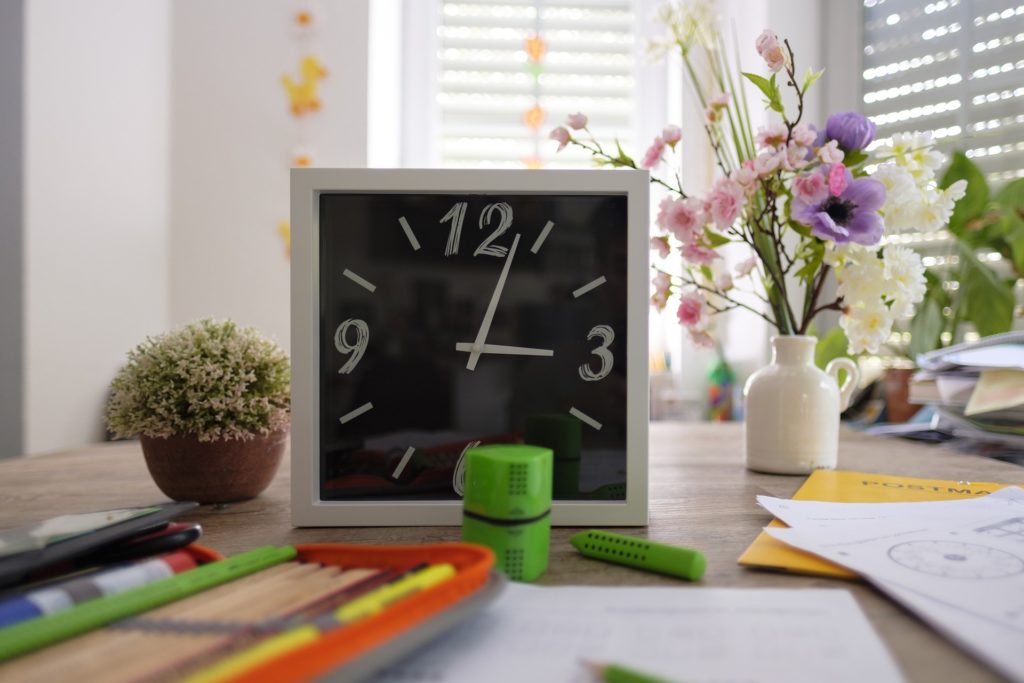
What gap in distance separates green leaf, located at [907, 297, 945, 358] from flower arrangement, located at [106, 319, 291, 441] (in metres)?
1.55

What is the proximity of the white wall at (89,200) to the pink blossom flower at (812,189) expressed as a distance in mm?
1743

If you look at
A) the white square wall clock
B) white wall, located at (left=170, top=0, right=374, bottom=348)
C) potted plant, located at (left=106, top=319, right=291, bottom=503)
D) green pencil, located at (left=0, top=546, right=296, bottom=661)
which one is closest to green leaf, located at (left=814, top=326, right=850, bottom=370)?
the white square wall clock

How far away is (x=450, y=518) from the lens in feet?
2.06

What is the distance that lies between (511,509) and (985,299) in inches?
60.7

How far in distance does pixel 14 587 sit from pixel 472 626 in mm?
294

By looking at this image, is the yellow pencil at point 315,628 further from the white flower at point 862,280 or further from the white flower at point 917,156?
the white flower at point 917,156

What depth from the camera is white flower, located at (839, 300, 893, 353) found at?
83 centimetres

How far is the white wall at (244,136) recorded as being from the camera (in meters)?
2.13

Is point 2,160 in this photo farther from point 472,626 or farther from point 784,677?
point 784,677

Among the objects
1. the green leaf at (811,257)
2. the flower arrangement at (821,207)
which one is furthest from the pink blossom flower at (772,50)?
the green leaf at (811,257)

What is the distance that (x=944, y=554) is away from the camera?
50 cm

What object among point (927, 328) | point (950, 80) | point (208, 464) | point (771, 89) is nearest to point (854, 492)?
point (771, 89)

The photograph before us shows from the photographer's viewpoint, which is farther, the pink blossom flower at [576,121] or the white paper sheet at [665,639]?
the pink blossom flower at [576,121]

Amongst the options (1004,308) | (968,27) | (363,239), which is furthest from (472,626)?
(968,27)
